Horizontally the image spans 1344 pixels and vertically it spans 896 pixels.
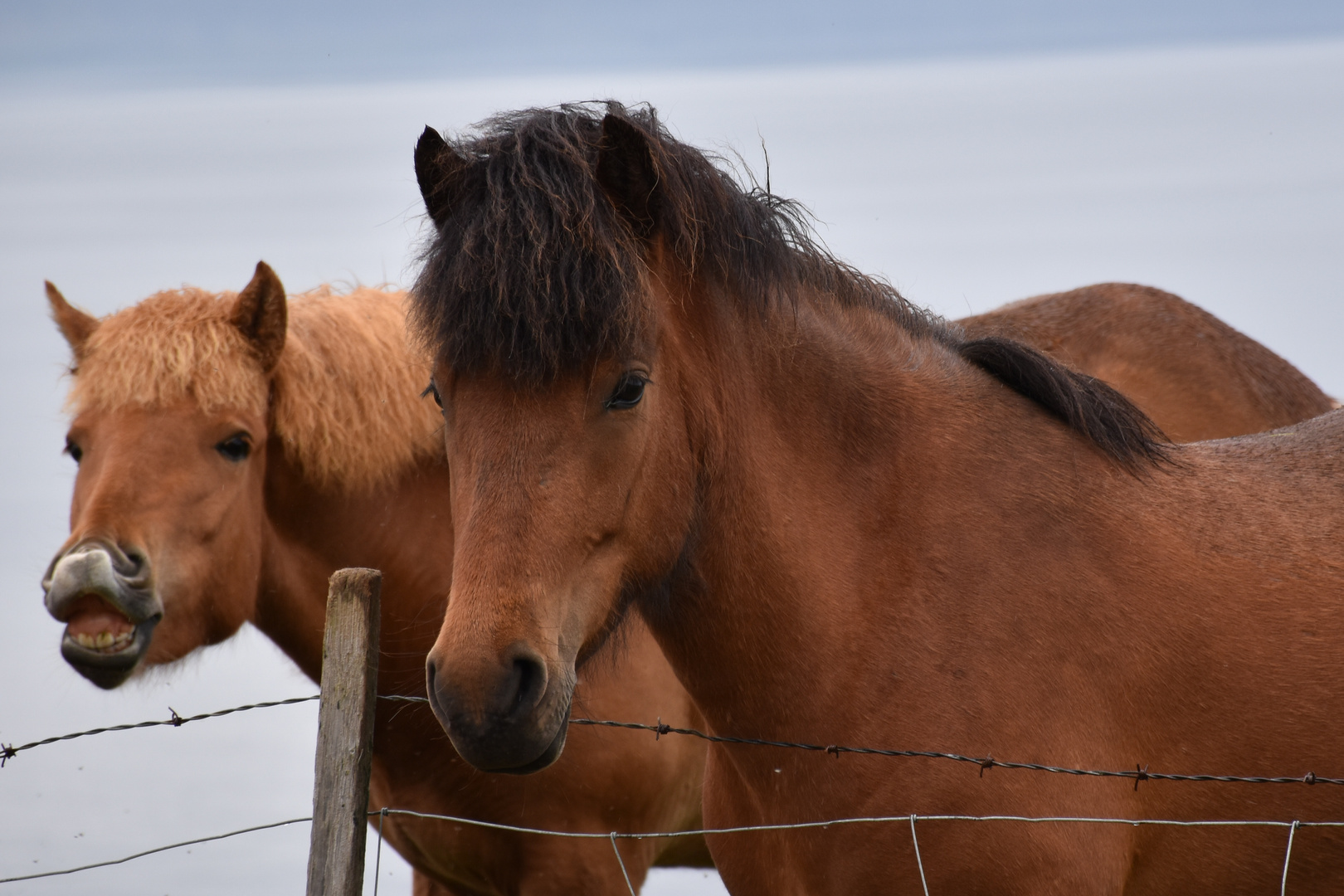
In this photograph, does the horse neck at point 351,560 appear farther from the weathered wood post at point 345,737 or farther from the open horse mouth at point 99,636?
the weathered wood post at point 345,737

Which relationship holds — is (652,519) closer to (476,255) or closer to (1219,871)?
(476,255)

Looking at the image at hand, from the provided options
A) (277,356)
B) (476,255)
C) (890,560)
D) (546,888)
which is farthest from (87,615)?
(890,560)

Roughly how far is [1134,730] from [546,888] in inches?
85.5

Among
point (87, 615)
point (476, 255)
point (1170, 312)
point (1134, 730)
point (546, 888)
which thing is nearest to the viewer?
point (476, 255)

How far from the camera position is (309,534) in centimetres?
419

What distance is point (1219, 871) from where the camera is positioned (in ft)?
8.55

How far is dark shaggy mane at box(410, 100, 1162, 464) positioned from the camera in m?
2.36

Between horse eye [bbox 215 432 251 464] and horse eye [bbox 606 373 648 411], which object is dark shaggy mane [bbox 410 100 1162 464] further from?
horse eye [bbox 215 432 251 464]

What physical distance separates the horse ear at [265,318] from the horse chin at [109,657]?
0.94 meters

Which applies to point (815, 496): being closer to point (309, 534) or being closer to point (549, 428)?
point (549, 428)

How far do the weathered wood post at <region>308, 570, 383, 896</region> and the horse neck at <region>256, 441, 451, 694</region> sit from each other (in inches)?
71.0

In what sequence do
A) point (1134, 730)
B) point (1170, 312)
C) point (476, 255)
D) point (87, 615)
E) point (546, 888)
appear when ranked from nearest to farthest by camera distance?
point (476, 255)
point (1134, 730)
point (87, 615)
point (546, 888)
point (1170, 312)

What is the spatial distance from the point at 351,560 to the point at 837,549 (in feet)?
7.08

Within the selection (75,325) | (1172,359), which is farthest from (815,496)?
(1172,359)
